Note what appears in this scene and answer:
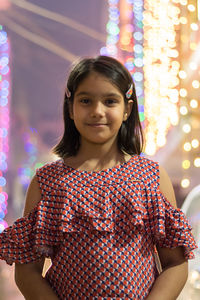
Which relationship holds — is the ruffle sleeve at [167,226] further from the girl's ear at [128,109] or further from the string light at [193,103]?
the string light at [193,103]

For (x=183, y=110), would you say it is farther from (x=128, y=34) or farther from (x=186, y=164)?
(x=128, y=34)

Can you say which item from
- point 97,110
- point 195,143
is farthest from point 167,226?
point 195,143

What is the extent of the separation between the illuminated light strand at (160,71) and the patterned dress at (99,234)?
1.02 metres

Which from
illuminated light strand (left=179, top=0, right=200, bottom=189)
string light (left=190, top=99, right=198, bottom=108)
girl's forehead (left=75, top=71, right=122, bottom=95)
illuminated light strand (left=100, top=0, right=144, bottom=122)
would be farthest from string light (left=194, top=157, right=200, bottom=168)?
girl's forehead (left=75, top=71, right=122, bottom=95)

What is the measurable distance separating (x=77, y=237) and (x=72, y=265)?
0.06m

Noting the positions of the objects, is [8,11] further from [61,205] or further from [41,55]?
[61,205]

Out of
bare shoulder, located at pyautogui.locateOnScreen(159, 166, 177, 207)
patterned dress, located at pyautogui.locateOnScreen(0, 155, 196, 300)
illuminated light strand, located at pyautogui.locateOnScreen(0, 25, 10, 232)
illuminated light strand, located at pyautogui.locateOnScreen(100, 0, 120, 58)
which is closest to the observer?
patterned dress, located at pyautogui.locateOnScreen(0, 155, 196, 300)

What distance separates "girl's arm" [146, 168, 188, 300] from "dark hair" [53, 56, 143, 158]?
0.55 feet

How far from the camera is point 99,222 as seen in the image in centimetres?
101

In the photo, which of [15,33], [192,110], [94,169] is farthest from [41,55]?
[94,169]

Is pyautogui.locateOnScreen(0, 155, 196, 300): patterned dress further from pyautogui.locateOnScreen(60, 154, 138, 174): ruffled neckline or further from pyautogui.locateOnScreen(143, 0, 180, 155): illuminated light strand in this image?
pyautogui.locateOnScreen(143, 0, 180, 155): illuminated light strand

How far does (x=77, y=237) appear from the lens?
3.38 feet

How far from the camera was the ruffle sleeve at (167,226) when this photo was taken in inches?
40.6

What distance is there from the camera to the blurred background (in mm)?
1974
